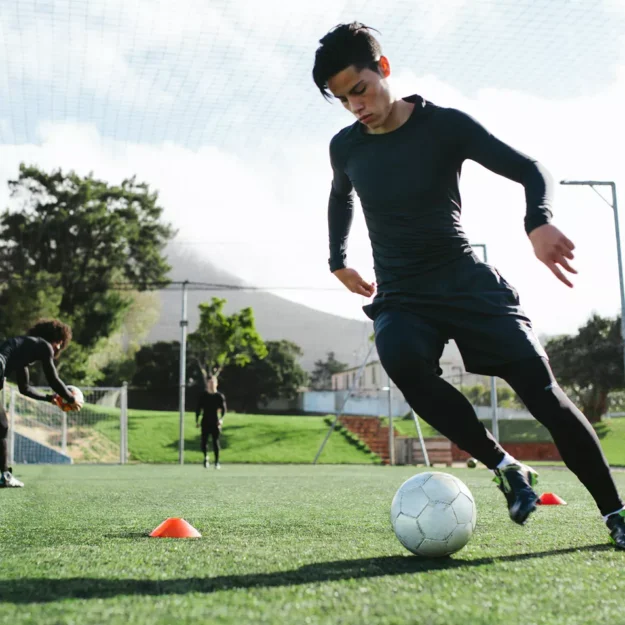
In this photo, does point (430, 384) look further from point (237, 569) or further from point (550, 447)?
point (550, 447)

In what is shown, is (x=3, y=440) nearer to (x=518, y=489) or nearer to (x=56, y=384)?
(x=56, y=384)

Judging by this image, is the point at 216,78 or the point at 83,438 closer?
the point at 216,78

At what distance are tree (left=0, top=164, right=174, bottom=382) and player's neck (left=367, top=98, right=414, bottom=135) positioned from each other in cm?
3804

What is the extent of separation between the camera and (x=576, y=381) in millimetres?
40562

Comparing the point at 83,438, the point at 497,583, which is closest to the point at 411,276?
the point at 497,583

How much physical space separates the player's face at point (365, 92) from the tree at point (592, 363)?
3575 centimetres

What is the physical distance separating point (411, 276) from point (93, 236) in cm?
4215

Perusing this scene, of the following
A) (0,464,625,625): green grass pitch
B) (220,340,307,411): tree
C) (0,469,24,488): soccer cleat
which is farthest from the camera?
(220,340,307,411): tree

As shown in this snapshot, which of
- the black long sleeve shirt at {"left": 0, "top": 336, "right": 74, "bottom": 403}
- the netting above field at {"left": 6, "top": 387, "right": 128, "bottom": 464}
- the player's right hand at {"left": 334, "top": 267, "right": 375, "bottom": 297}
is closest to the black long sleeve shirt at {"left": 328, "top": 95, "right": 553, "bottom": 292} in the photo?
the player's right hand at {"left": 334, "top": 267, "right": 375, "bottom": 297}

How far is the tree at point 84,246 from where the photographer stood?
4047 centimetres

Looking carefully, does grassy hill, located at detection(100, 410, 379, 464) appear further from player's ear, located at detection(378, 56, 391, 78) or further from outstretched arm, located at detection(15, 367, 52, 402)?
player's ear, located at detection(378, 56, 391, 78)

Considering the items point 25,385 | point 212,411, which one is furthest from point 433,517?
point 212,411

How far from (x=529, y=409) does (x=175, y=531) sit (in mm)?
1782

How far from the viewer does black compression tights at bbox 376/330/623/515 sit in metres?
2.95
